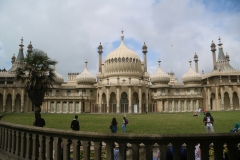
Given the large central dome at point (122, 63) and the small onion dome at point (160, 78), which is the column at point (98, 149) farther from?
the small onion dome at point (160, 78)

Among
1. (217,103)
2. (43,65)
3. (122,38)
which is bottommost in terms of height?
(217,103)

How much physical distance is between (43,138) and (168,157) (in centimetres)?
377

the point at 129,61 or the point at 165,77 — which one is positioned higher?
the point at 129,61

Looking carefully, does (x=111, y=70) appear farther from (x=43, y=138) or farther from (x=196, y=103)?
(x=43, y=138)

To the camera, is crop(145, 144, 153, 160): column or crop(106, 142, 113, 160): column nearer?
crop(145, 144, 153, 160): column

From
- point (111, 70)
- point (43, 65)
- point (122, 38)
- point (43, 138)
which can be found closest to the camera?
point (43, 138)

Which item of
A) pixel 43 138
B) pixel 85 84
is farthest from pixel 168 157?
pixel 85 84

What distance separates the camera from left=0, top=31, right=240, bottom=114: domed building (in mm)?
59312

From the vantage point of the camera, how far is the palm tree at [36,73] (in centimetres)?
1970

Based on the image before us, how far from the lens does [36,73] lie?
65.4ft

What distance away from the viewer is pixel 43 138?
705 centimetres

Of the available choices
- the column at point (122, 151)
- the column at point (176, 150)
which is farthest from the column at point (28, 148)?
the column at point (176, 150)

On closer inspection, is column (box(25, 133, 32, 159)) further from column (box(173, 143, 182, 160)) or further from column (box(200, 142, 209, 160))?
column (box(200, 142, 209, 160))

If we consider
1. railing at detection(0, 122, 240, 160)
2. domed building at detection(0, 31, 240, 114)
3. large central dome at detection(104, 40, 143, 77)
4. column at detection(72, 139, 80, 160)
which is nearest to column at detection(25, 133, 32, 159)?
railing at detection(0, 122, 240, 160)
